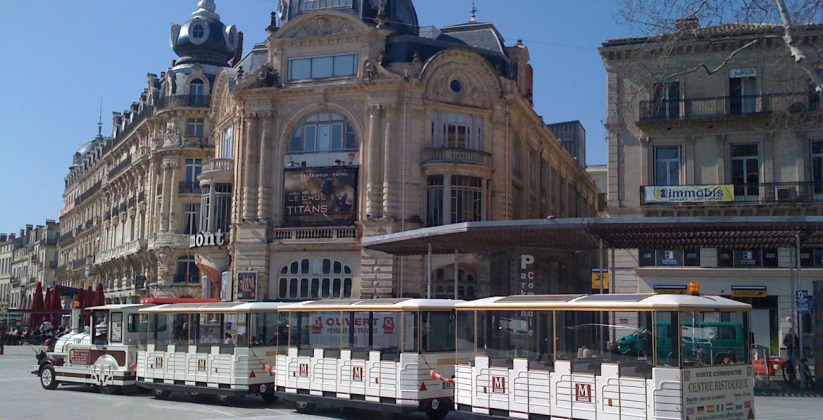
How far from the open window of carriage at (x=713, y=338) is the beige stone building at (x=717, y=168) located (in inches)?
817

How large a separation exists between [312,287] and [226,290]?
5.47m

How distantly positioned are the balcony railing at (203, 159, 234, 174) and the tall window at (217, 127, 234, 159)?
0.46 m

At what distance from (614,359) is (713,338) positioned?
1.63 m

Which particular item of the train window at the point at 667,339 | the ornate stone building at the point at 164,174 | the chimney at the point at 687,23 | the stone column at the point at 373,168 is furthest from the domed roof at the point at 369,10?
the train window at the point at 667,339

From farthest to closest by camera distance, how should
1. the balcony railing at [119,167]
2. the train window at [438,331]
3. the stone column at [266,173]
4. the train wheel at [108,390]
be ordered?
1. the balcony railing at [119,167]
2. the stone column at [266,173]
3. the train wheel at [108,390]
4. the train window at [438,331]

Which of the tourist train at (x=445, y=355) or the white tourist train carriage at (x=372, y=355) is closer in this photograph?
the tourist train at (x=445, y=355)

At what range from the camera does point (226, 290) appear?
44.6 meters

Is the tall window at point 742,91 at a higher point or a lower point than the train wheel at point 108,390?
higher

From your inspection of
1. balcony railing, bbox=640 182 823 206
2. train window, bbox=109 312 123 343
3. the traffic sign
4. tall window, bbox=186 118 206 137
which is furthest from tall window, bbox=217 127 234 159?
the traffic sign

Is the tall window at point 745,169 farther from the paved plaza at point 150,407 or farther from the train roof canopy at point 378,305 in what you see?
the train roof canopy at point 378,305

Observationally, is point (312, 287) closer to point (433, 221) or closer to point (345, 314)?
point (433, 221)

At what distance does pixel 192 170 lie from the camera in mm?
57812

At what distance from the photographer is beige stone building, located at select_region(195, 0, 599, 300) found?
41.2 metres

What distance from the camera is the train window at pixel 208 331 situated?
2206cm
